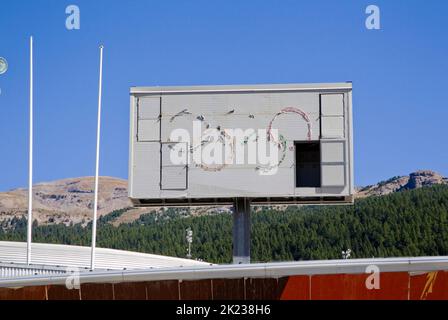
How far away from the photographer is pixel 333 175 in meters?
46.7

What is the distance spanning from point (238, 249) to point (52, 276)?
44.3 ft

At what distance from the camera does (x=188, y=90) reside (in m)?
47.4

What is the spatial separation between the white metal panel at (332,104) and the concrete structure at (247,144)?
0.05 m

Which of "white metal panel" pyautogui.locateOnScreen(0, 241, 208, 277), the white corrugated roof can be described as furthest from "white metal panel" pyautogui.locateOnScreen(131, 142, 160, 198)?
the white corrugated roof

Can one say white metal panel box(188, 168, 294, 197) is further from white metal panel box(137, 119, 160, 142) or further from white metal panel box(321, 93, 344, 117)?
white metal panel box(321, 93, 344, 117)

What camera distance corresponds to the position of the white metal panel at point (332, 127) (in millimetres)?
46812

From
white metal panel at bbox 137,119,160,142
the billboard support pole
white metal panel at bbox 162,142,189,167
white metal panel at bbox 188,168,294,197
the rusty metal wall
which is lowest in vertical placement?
the rusty metal wall

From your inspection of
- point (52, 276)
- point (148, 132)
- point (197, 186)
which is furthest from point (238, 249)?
point (52, 276)

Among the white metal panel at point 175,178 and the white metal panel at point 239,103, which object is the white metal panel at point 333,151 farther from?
the white metal panel at point 175,178

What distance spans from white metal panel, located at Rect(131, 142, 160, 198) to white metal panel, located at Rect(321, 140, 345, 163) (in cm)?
776

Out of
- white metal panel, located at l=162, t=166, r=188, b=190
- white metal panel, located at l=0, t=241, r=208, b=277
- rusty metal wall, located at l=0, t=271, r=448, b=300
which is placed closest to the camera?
rusty metal wall, located at l=0, t=271, r=448, b=300

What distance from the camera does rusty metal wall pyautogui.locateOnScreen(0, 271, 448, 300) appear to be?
1236 inches

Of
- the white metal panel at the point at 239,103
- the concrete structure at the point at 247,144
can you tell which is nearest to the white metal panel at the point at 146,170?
the concrete structure at the point at 247,144
